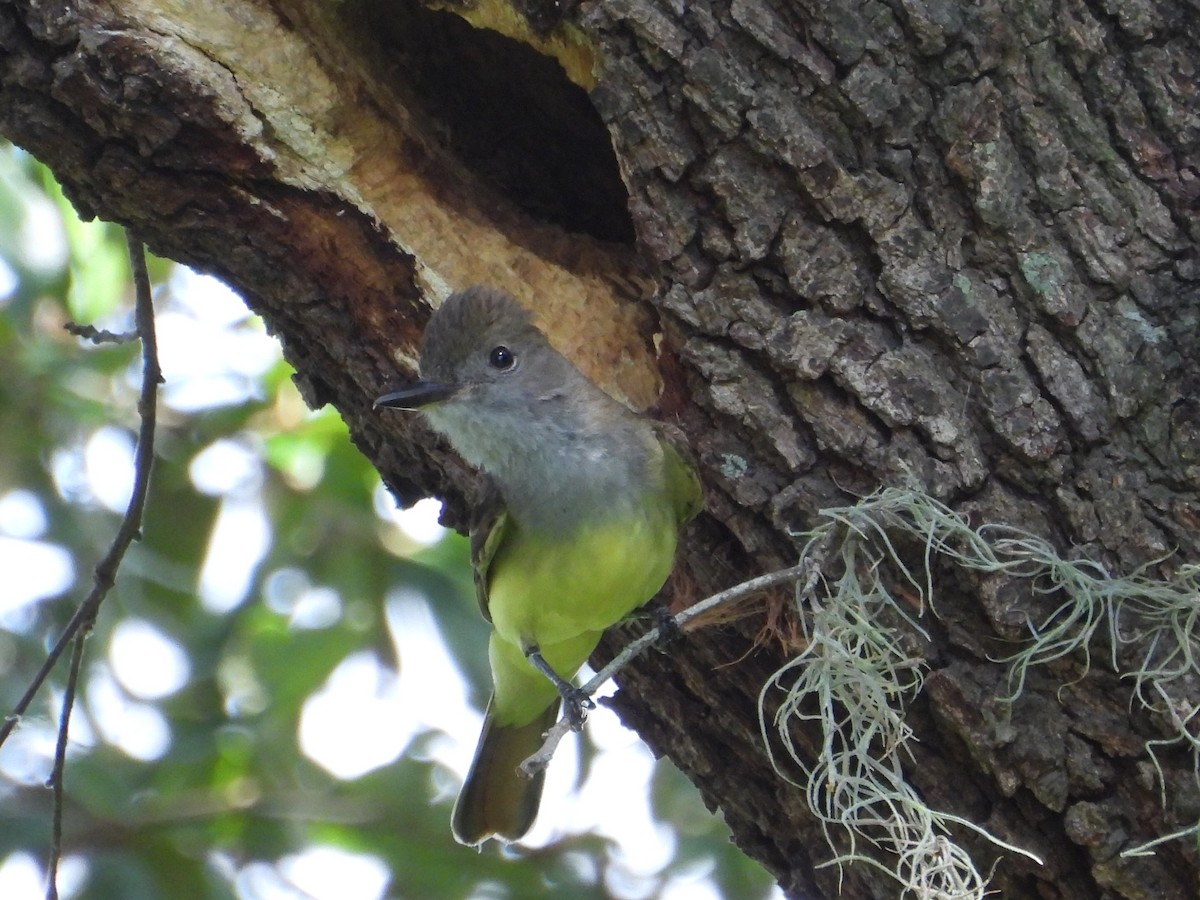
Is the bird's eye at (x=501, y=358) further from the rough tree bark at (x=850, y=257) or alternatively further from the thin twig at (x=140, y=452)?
the thin twig at (x=140, y=452)

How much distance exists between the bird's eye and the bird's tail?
1169mm

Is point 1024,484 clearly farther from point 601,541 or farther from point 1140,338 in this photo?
point 601,541

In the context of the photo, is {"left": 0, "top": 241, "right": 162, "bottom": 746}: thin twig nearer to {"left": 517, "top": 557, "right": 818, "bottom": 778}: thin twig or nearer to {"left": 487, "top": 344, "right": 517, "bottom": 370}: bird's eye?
{"left": 487, "top": 344, "right": 517, "bottom": 370}: bird's eye

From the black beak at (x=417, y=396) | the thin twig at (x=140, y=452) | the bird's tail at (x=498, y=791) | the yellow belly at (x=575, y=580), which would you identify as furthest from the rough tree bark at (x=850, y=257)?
the bird's tail at (x=498, y=791)

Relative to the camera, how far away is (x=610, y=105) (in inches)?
118

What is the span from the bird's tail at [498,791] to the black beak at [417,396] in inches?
49.9

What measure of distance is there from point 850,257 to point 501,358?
3.28 feet

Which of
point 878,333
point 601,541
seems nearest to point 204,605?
point 601,541

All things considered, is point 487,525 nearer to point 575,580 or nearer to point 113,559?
point 575,580

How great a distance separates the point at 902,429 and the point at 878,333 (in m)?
0.22

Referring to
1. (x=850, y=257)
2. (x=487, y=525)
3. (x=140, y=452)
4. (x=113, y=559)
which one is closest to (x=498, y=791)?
(x=487, y=525)

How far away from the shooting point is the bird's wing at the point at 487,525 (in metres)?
3.57

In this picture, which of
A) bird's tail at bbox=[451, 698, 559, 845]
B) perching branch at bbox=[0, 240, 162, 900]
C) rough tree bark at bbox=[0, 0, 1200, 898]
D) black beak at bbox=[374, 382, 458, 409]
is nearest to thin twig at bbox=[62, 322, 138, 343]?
perching branch at bbox=[0, 240, 162, 900]

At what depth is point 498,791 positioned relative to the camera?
4113 millimetres
